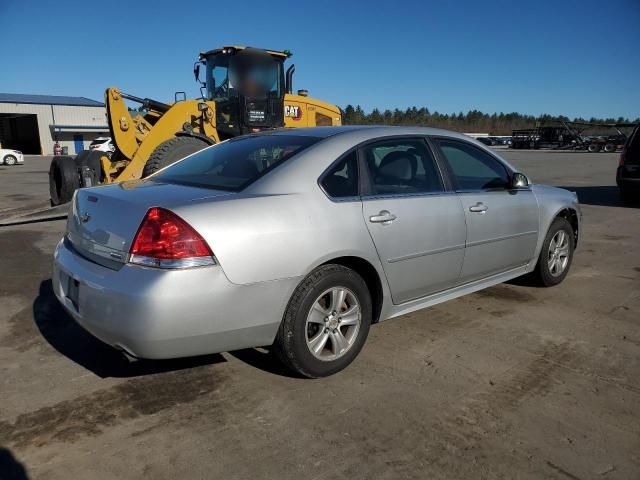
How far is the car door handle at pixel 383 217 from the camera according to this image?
3.25 m

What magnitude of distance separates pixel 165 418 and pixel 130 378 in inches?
22.4

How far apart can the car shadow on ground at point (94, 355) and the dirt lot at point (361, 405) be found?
0.05 ft

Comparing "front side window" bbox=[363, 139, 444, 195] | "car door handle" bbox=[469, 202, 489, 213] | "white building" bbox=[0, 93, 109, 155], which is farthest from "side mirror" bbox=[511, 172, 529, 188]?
"white building" bbox=[0, 93, 109, 155]

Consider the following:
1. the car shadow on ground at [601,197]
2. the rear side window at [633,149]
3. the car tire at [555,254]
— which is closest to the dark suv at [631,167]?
the rear side window at [633,149]

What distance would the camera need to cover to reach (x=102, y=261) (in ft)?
9.23

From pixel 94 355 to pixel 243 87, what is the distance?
7.39 m

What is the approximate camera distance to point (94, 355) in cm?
346

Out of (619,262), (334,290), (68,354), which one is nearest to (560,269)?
(619,262)

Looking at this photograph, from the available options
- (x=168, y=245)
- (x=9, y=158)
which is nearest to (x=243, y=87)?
(x=168, y=245)

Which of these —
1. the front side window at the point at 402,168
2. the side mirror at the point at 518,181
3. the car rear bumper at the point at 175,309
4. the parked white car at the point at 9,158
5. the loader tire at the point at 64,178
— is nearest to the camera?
the car rear bumper at the point at 175,309

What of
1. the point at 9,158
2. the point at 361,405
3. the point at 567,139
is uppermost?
the point at 567,139

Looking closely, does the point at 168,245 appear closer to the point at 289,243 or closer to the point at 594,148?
the point at 289,243

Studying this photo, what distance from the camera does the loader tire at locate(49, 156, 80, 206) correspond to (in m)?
8.66

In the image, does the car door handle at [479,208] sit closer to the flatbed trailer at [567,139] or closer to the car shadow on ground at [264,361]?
the car shadow on ground at [264,361]
